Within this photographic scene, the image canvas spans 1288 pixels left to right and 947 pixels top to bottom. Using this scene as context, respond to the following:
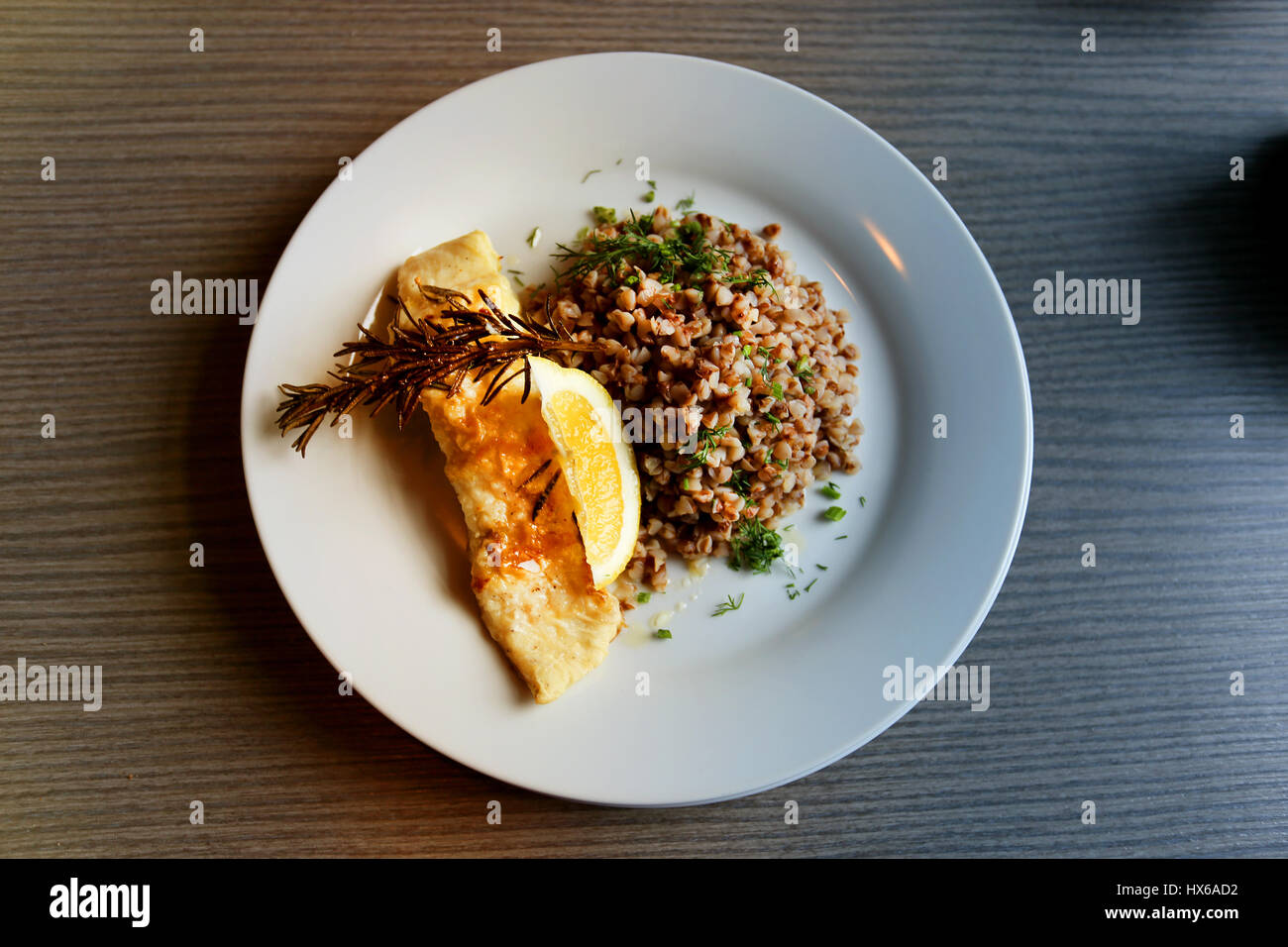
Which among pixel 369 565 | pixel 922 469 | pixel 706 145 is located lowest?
pixel 369 565

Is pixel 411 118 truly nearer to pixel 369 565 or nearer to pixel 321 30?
pixel 321 30

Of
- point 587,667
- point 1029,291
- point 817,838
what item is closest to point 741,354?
point 587,667

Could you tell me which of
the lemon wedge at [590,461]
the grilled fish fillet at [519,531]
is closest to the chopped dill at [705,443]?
the lemon wedge at [590,461]

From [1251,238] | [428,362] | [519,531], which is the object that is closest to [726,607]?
[519,531]

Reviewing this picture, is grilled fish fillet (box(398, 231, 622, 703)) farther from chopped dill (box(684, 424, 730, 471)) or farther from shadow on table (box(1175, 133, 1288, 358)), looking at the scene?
shadow on table (box(1175, 133, 1288, 358))

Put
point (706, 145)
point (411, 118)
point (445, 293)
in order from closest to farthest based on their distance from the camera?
point (445, 293)
point (411, 118)
point (706, 145)

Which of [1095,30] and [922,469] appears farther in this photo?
[1095,30]
